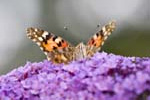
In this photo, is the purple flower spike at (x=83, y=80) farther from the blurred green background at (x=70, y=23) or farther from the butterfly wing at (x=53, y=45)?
the blurred green background at (x=70, y=23)

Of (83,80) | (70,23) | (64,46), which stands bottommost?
(83,80)

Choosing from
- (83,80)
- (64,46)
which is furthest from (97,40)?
(83,80)

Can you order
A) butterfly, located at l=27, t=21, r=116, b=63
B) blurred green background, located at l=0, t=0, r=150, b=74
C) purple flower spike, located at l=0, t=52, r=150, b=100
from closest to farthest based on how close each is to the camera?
purple flower spike, located at l=0, t=52, r=150, b=100 < butterfly, located at l=27, t=21, r=116, b=63 < blurred green background, located at l=0, t=0, r=150, b=74

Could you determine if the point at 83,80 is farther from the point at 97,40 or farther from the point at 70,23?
the point at 70,23

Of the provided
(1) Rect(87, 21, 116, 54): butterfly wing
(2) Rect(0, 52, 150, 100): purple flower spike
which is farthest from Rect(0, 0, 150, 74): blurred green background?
(2) Rect(0, 52, 150, 100): purple flower spike

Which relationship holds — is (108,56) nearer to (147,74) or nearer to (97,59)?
(97,59)

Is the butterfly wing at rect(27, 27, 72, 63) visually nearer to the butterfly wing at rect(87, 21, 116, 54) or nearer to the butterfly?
the butterfly

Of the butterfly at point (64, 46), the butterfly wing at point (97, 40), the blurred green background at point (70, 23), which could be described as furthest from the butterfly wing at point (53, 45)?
the blurred green background at point (70, 23)
